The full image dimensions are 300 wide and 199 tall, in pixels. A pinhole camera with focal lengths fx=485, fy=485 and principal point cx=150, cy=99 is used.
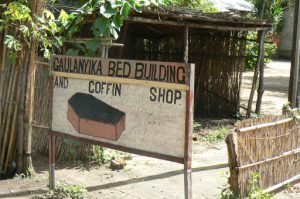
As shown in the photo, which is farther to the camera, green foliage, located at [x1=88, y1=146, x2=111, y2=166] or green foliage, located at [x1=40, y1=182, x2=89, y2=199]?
green foliage, located at [x1=88, y1=146, x2=111, y2=166]

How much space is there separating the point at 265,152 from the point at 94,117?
1968 mm

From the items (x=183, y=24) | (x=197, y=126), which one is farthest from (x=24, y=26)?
(x=197, y=126)

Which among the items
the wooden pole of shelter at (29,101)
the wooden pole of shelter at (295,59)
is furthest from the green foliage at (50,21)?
the wooden pole of shelter at (295,59)

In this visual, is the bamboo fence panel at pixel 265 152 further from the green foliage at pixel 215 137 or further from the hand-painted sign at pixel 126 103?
the green foliage at pixel 215 137

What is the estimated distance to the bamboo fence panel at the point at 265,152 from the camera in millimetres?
5051

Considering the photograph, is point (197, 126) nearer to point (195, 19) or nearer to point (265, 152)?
point (195, 19)

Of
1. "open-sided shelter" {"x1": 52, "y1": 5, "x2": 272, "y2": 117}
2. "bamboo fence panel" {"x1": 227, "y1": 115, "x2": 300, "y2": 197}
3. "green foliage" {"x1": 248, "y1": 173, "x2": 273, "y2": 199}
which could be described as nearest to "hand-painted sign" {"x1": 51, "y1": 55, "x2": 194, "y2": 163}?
"bamboo fence panel" {"x1": 227, "y1": 115, "x2": 300, "y2": 197}

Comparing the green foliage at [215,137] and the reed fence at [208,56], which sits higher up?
the reed fence at [208,56]

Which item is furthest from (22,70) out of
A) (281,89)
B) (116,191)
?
(281,89)

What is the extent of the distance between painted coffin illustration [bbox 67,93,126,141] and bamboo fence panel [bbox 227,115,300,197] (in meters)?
1.19

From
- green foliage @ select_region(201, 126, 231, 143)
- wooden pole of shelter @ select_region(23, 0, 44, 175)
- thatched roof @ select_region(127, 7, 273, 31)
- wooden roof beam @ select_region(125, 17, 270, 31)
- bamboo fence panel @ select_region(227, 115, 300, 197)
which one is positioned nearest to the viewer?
bamboo fence panel @ select_region(227, 115, 300, 197)

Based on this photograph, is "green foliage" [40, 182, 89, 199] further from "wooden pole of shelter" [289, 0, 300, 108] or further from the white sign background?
"wooden pole of shelter" [289, 0, 300, 108]

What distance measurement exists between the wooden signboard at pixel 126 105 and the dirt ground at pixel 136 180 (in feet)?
2.01

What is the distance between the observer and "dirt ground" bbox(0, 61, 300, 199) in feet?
19.3
